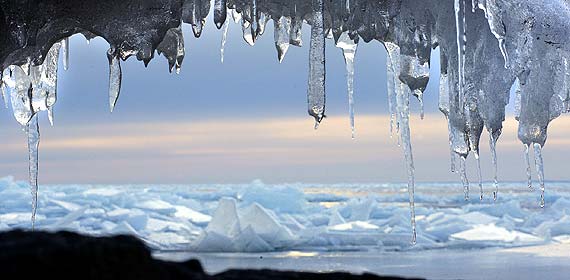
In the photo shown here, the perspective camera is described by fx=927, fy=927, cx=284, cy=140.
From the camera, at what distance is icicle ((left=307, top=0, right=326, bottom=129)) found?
600 cm

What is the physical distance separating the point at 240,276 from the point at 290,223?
17.3 meters

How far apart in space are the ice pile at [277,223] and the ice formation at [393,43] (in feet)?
29.3

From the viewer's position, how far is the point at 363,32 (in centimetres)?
647

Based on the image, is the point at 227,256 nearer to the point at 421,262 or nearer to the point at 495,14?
the point at 421,262

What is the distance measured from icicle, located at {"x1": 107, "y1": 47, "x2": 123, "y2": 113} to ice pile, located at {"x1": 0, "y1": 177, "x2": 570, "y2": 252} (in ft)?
30.9

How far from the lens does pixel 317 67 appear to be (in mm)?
6047

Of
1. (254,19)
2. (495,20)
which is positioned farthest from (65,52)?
(495,20)

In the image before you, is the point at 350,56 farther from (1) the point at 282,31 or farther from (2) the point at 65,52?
(2) the point at 65,52

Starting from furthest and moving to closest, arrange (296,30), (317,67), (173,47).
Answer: (173,47), (296,30), (317,67)

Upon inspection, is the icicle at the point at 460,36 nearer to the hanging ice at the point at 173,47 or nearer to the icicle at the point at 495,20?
the icicle at the point at 495,20

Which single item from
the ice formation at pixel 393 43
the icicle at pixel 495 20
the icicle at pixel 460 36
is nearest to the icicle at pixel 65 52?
the ice formation at pixel 393 43

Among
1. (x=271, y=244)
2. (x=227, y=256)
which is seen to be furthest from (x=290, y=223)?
(x=227, y=256)

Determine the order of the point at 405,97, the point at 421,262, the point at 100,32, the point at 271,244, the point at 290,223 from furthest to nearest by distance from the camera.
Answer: the point at 290,223 → the point at 271,244 → the point at 421,262 → the point at 405,97 → the point at 100,32

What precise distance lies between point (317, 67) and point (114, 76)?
1399 mm
